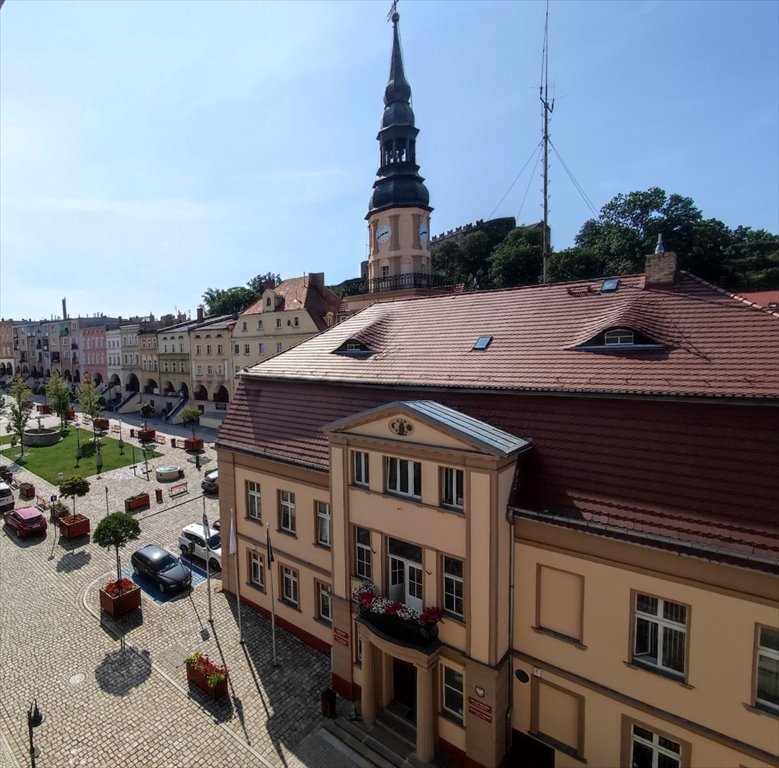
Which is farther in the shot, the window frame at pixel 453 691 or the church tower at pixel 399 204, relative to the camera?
the church tower at pixel 399 204

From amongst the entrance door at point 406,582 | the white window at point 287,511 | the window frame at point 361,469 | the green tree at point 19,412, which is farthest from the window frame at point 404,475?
the green tree at point 19,412

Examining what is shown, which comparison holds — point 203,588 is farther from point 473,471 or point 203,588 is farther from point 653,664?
point 653,664

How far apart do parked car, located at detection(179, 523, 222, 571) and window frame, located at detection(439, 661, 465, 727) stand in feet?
40.5

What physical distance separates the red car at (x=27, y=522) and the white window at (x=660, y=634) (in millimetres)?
27775

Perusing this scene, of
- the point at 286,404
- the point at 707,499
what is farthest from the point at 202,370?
the point at 707,499

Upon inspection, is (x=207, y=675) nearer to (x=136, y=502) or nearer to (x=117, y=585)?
(x=117, y=585)

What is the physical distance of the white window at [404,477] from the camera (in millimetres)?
12008

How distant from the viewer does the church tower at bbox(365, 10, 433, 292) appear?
115 feet

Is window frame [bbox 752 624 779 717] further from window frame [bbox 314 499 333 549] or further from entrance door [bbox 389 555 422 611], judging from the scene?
window frame [bbox 314 499 333 549]

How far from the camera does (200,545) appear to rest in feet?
71.9

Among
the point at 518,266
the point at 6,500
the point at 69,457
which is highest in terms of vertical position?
the point at 518,266

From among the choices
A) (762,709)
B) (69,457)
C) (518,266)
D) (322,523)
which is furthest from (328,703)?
(518,266)

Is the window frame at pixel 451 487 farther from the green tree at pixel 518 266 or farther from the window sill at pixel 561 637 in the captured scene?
the green tree at pixel 518 266

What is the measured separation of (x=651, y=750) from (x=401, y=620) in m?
5.90
